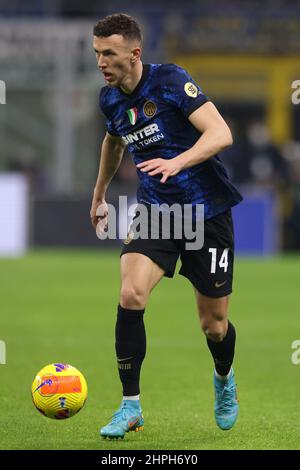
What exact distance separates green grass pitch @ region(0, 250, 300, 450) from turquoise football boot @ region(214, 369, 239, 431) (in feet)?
0.24

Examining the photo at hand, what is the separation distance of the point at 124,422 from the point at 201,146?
1.51 m

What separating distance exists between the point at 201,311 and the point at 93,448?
1.16 m

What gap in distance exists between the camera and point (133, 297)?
20.6 feet

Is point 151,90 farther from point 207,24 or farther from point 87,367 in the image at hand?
point 207,24

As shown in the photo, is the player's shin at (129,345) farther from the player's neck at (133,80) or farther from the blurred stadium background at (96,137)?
the blurred stadium background at (96,137)

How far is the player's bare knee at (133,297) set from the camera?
627cm

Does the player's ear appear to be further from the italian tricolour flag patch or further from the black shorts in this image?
the black shorts

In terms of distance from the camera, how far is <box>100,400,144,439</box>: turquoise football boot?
621 centimetres

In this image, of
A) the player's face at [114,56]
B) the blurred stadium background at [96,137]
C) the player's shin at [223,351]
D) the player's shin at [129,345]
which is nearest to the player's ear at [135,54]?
the player's face at [114,56]

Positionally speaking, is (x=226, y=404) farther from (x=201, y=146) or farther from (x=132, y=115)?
(x=132, y=115)

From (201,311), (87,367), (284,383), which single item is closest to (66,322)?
(87,367)

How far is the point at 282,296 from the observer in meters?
14.6

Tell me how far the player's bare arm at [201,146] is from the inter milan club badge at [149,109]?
0.81 ft

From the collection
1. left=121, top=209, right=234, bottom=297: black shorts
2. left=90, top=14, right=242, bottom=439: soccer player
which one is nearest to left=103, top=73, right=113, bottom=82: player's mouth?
left=90, top=14, right=242, bottom=439: soccer player
